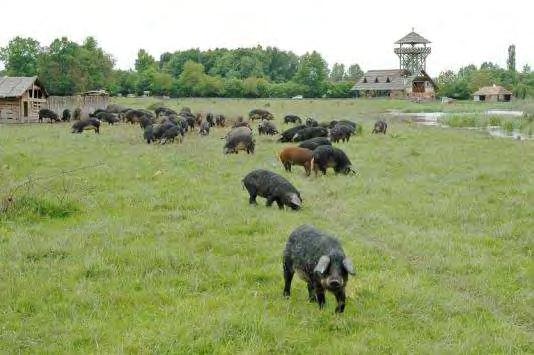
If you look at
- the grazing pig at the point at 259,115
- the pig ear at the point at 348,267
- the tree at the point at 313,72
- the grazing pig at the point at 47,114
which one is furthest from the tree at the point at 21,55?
the pig ear at the point at 348,267

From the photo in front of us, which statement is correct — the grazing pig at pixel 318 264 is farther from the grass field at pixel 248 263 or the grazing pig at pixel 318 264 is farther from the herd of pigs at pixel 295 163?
the grass field at pixel 248 263

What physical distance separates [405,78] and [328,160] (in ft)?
261

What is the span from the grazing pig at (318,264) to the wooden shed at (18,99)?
132 feet

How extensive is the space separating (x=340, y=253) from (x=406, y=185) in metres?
9.89

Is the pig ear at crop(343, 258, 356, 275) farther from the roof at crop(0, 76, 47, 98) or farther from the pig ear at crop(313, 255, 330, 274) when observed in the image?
the roof at crop(0, 76, 47, 98)

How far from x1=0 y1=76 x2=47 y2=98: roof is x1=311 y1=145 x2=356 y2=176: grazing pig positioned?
3197 cm

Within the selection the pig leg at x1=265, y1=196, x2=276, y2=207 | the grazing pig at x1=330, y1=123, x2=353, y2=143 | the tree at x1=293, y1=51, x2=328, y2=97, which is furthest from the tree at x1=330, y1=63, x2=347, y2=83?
the pig leg at x1=265, y1=196, x2=276, y2=207

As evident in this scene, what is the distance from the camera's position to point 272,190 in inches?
557

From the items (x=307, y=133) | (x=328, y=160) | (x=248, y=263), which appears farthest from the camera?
(x=307, y=133)

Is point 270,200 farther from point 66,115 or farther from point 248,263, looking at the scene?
point 66,115

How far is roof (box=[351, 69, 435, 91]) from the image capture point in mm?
93781

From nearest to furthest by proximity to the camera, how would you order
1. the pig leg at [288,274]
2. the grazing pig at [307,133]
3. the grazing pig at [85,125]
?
the pig leg at [288,274] < the grazing pig at [307,133] < the grazing pig at [85,125]

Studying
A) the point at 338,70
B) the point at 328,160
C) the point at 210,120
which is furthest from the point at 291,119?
the point at 338,70

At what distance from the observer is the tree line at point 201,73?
62.6 metres
